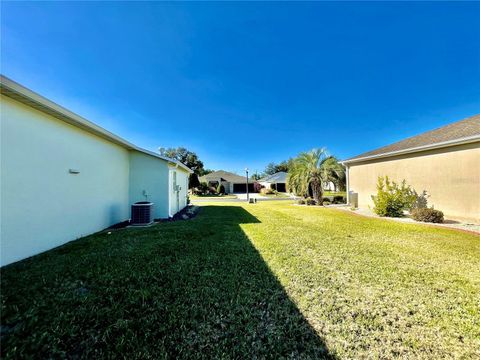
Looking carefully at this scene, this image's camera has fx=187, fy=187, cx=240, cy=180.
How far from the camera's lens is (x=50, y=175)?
16.3 feet

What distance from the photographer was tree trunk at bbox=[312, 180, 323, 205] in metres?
16.7

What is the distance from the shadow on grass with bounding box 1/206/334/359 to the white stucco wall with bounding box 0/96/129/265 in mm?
718

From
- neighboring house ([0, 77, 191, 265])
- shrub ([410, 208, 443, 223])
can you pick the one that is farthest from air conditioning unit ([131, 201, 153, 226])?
shrub ([410, 208, 443, 223])

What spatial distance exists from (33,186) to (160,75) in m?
8.95

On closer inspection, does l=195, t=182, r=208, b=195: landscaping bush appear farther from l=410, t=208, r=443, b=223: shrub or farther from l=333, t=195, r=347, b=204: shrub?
l=410, t=208, r=443, b=223: shrub

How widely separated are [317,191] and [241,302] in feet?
51.3

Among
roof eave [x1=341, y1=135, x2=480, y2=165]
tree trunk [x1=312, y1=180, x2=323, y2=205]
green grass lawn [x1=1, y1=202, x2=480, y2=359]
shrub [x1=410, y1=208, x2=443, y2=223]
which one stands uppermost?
roof eave [x1=341, y1=135, x2=480, y2=165]

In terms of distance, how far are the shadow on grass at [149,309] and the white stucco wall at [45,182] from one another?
72cm

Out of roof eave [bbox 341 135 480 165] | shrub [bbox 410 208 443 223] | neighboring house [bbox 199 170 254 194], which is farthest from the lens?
neighboring house [bbox 199 170 254 194]

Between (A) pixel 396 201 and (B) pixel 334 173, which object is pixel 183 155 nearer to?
(B) pixel 334 173

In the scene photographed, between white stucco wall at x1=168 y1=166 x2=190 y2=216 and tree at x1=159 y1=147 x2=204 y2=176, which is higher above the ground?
tree at x1=159 y1=147 x2=204 y2=176

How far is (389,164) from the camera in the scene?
12.0 metres

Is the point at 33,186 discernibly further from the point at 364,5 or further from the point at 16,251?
the point at 364,5

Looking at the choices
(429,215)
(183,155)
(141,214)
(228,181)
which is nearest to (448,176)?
(429,215)
